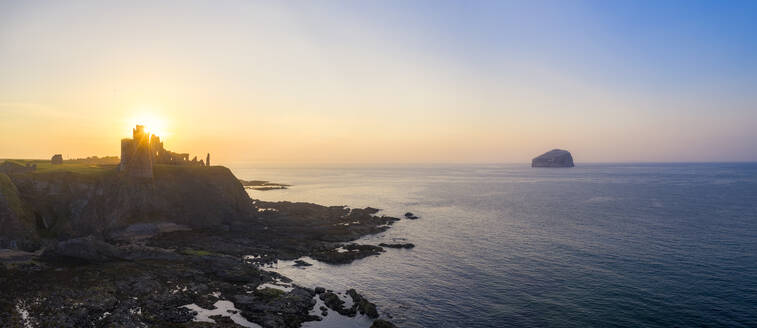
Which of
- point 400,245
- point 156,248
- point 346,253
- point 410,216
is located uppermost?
point 156,248

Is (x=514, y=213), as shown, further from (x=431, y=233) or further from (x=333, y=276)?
(x=333, y=276)

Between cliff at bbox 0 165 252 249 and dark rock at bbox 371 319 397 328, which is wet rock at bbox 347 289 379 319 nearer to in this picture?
dark rock at bbox 371 319 397 328

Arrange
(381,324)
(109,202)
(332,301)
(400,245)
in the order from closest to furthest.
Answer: (381,324)
(332,301)
(400,245)
(109,202)

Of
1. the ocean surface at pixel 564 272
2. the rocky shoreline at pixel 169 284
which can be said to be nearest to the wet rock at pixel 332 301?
the rocky shoreline at pixel 169 284

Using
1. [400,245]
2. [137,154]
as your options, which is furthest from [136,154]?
[400,245]

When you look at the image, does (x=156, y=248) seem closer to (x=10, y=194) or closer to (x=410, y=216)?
(x=10, y=194)

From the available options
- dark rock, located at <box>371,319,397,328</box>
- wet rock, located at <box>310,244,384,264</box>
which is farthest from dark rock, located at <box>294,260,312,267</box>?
dark rock, located at <box>371,319,397,328</box>
